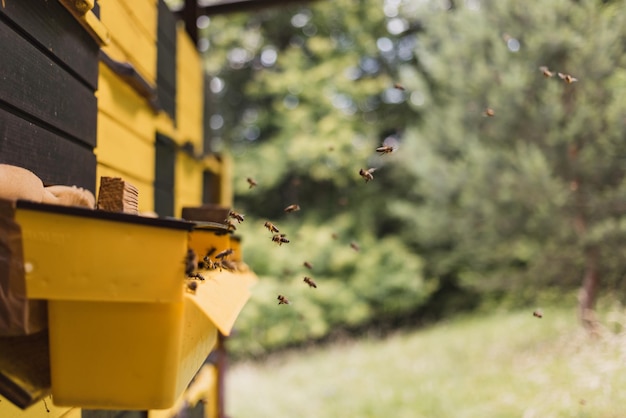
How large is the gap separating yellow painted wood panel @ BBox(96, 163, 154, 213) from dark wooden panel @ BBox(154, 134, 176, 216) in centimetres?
9

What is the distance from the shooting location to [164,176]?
10.1ft

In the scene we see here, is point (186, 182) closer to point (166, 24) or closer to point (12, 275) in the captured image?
point (166, 24)

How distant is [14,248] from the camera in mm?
1020

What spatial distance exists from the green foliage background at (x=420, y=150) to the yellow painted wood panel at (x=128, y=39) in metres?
3.03

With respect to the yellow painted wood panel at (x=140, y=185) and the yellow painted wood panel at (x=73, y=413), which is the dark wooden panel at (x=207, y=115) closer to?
the yellow painted wood panel at (x=140, y=185)

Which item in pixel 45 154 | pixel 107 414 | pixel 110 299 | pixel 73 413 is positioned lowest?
pixel 107 414

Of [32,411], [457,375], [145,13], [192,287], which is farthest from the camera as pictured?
[457,375]

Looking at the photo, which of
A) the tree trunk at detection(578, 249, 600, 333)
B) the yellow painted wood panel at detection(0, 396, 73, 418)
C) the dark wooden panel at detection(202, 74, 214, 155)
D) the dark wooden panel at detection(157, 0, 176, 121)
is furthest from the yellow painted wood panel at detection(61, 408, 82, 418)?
the tree trunk at detection(578, 249, 600, 333)

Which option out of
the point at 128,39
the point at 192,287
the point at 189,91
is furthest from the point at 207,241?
Result: the point at 189,91

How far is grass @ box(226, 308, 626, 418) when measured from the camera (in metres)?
3.95

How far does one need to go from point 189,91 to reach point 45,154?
97.4 inches

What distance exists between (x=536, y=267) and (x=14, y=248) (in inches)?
239

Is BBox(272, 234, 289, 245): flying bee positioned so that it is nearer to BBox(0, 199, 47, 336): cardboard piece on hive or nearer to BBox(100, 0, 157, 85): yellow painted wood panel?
BBox(0, 199, 47, 336): cardboard piece on hive

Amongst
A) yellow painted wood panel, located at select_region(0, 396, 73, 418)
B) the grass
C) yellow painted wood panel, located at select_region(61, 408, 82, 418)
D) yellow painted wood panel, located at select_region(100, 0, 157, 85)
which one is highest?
yellow painted wood panel, located at select_region(100, 0, 157, 85)
